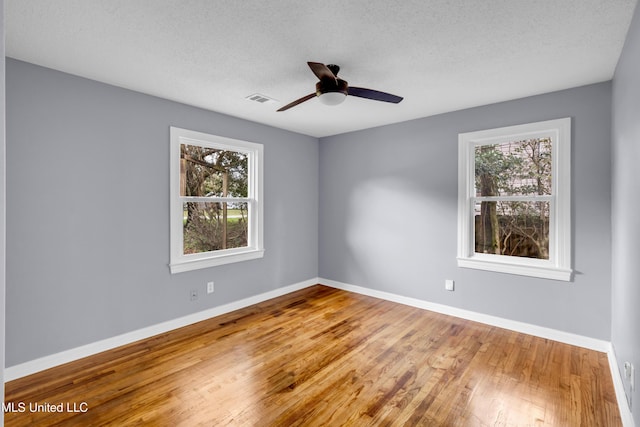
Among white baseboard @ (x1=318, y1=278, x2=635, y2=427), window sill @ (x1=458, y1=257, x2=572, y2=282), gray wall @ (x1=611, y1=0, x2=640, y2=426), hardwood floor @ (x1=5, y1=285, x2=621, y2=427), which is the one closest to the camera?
gray wall @ (x1=611, y1=0, x2=640, y2=426)

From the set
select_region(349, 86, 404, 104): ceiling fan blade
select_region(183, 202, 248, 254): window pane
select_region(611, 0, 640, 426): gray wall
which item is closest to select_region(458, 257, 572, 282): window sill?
select_region(611, 0, 640, 426): gray wall

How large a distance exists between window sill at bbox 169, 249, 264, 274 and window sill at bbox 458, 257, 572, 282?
2602 millimetres

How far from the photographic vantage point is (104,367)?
102 inches

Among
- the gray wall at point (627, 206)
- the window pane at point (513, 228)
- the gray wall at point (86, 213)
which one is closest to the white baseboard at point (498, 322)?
the gray wall at point (627, 206)

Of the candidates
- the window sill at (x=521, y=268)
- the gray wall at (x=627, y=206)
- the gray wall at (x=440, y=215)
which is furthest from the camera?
the window sill at (x=521, y=268)

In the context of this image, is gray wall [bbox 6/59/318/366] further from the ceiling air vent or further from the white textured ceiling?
the ceiling air vent

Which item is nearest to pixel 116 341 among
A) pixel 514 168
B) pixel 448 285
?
pixel 448 285

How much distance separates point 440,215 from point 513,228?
0.78m

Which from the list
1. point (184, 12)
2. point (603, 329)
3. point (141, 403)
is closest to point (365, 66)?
point (184, 12)

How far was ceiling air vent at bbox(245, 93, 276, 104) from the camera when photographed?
3186 millimetres

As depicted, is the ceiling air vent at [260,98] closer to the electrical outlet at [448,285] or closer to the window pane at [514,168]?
the window pane at [514,168]

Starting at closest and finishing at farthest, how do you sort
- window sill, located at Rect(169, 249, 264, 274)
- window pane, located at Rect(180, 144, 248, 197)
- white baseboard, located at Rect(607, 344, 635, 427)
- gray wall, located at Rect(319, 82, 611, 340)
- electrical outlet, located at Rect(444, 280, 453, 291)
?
white baseboard, located at Rect(607, 344, 635, 427) < gray wall, located at Rect(319, 82, 611, 340) < window sill, located at Rect(169, 249, 264, 274) < window pane, located at Rect(180, 144, 248, 197) < electrical outlet, located at Rect(444, 280, 453, 291)

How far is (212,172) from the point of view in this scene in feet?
12.7

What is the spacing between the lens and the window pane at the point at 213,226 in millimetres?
3641
